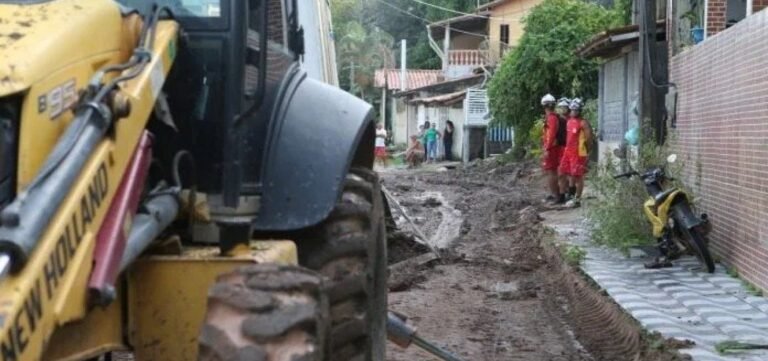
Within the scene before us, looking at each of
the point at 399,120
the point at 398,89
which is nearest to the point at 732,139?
the point at 398,89

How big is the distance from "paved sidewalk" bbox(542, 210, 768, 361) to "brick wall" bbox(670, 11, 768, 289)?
36 centimetres

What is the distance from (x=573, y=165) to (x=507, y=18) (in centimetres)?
3775

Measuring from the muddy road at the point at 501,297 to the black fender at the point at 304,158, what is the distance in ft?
9.77

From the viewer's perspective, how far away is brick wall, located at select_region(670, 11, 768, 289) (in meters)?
10.3

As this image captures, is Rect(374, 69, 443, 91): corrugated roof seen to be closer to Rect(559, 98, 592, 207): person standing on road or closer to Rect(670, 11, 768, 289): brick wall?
Rect(559, 98, 592, 207): person standing on road

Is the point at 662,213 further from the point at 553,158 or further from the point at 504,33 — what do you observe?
the point at 504,33

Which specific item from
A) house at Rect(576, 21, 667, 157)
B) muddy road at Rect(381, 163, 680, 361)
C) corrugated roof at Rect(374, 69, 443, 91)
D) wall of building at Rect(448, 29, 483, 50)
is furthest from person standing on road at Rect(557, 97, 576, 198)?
corrugated roof at Rect(374, 69, 443, 91)

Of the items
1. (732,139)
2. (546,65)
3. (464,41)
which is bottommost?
(732,139)

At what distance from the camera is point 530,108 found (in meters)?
32.8

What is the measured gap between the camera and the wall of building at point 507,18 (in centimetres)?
5431

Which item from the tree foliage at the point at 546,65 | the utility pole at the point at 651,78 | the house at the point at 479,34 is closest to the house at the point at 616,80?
the utility pole at the point at 651,78

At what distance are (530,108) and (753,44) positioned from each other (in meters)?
22.1

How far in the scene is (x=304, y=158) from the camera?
5.31 meters

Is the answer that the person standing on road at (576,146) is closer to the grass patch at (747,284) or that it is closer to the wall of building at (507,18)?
the grass patch at (747,284)
